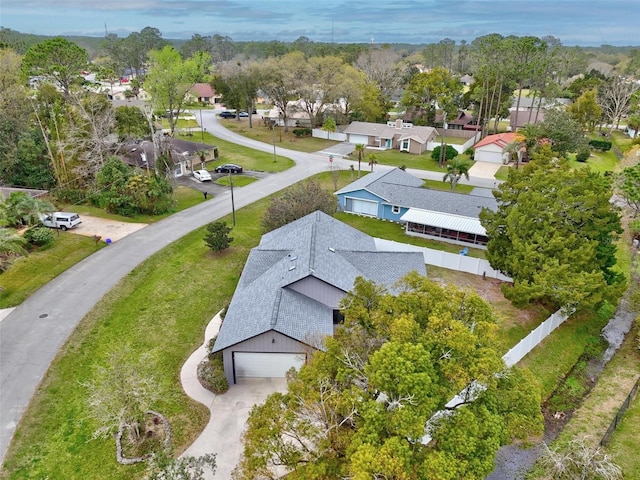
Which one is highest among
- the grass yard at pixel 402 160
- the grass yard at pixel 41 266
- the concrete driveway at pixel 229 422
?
the grass yard at pixel 402 160

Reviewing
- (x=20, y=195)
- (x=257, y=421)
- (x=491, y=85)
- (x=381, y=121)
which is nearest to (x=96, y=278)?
(x=20, y=195)

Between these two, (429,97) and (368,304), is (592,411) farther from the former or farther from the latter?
(429,97)

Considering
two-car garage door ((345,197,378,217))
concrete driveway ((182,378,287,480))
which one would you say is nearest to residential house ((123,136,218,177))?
Answer: two-car garage door ((345,197,378,217))

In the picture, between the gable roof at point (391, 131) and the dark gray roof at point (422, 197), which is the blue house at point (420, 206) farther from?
the gable roof at point (391, 131)

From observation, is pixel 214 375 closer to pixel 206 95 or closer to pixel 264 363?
pixel 264 363

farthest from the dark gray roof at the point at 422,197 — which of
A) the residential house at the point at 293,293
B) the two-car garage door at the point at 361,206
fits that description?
the residential house at the point at 293,293

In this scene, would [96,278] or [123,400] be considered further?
[96,278]
